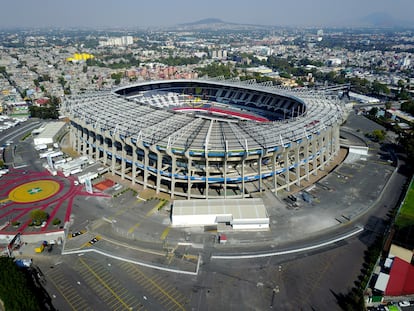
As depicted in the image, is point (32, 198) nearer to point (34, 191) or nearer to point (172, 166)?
point (34, 191)

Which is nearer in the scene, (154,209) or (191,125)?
(154,209)

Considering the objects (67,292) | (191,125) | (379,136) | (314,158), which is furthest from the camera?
(379,136)

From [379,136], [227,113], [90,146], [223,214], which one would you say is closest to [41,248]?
[223,214]

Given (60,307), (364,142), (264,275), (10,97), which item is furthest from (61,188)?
(10,97)

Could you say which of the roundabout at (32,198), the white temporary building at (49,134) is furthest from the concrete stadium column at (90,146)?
the white temporary building at (49,134)

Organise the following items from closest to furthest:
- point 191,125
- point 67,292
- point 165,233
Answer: point 67,292 < point 165,233 < point 191,125

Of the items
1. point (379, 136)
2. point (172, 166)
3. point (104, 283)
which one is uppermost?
point (172, 166)

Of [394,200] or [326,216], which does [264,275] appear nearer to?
[326,216]

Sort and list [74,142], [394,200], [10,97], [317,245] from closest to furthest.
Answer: [317,245], [394,200], [74,142], [10,97]
